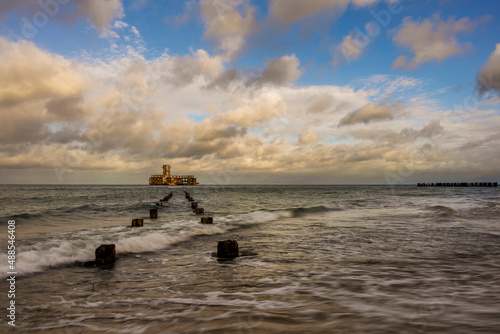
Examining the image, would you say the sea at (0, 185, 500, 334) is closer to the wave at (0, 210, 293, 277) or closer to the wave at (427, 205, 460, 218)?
the wave at (0, 210, 293, 277)

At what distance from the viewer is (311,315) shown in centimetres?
409

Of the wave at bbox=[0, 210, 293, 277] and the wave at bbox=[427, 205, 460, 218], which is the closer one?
the wave at bbox=[0, 210, 293, 277]

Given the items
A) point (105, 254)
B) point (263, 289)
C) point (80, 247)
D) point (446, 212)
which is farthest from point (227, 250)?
point (446, 212)

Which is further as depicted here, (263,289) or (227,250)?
(227,250)

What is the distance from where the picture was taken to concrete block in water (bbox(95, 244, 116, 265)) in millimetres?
7410

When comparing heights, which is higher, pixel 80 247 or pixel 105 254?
pixel 105 254

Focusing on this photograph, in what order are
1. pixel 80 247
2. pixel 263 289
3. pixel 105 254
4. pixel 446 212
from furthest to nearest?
pixel 446 212
pixel 80 247
pixel 105 254
pixel 263 289

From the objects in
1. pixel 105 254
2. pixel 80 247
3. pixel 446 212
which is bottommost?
pixel 446 212

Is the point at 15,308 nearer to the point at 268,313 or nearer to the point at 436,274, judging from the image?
the point at 268,313

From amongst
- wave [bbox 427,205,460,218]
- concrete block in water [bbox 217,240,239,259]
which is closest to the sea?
concrete block in water [bbox 217,240,239,259]

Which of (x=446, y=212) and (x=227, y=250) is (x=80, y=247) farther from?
(x=446, y=212)

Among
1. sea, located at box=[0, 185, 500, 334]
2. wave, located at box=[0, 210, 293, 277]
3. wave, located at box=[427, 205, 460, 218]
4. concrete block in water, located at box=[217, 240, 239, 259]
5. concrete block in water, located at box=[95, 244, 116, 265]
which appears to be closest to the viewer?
sea, located at box=[0, 185, 500, 334]

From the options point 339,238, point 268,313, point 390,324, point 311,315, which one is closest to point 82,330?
point 268,313

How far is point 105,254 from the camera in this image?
747 centimetres
